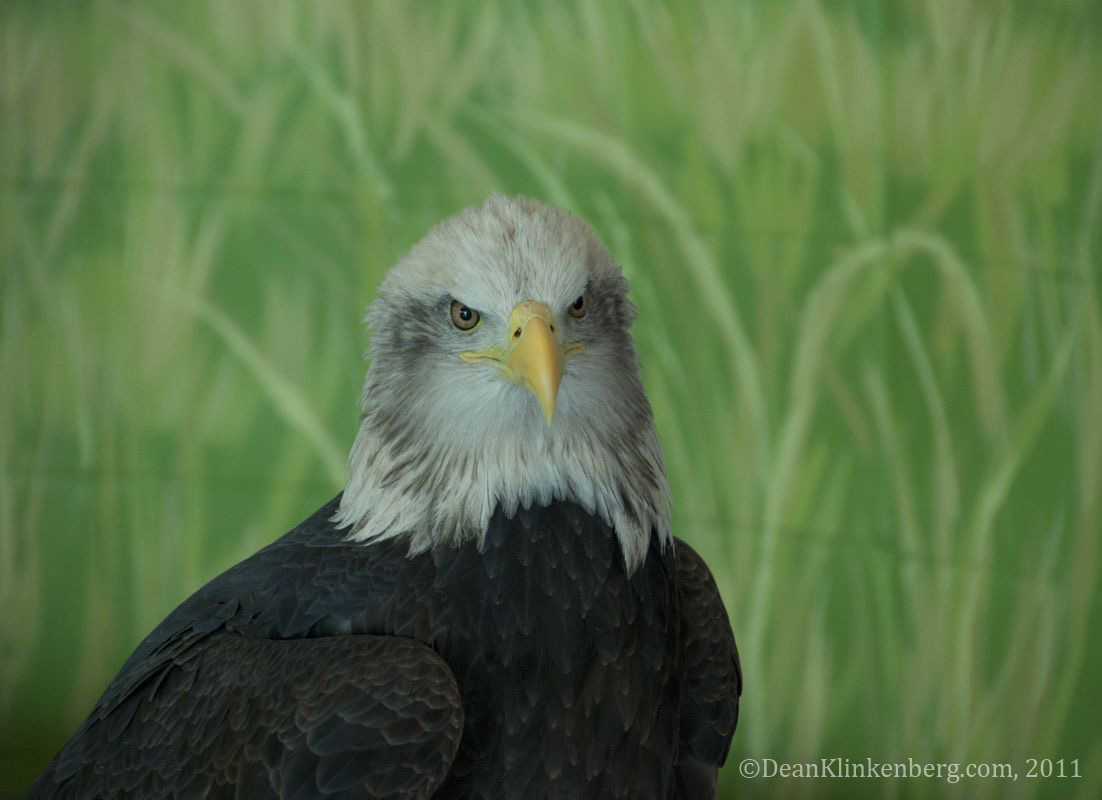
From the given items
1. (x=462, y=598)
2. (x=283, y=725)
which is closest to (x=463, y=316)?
(x=462, y=598)

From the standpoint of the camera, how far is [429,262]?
1.48 metres

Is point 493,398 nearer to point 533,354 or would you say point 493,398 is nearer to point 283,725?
point 533,354

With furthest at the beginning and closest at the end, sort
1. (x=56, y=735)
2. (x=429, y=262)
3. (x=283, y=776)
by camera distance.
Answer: (x=56, y=735), (x=429, y=262), (x=283, y=776)

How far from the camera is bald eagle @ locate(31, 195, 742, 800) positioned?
1.35 m

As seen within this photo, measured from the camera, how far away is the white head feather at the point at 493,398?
1422 mm

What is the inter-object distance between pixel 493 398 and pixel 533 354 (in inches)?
5.5

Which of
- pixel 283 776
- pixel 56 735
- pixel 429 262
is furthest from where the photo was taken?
pixel 56 735

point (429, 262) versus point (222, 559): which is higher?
point (429, 262)

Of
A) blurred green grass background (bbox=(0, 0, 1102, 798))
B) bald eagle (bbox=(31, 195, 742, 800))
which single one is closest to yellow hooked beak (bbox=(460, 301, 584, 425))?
bald eagle (bbox=(31, 195, 742, 800))

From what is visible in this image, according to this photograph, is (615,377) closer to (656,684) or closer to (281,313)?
(656,684)

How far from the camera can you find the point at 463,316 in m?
1.44

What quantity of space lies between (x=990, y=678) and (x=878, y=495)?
0.58 m

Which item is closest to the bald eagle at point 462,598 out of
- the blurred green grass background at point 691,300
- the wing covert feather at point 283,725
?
the wing covert feather at point 283,725

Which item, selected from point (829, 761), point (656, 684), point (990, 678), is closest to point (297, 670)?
point (656, 684)
